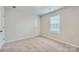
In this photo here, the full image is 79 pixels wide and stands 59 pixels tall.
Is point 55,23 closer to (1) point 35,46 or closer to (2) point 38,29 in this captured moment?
(2) point 38,29

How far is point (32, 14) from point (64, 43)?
84cm

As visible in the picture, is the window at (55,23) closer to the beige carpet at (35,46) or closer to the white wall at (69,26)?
the white wall at (69,26)

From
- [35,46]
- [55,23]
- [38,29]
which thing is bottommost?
[35,46]

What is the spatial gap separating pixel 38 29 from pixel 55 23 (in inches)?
14.4

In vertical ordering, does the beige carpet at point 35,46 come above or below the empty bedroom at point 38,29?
below

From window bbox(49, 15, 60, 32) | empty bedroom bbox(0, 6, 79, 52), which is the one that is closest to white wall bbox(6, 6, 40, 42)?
empty bedroom bbox(0, 6, 79, 52)

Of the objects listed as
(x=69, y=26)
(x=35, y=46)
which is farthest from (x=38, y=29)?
(x=69, y=26)

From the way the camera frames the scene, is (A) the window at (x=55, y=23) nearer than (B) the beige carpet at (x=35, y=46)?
No

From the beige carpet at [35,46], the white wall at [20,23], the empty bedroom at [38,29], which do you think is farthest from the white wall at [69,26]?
the white wall at [20,23]

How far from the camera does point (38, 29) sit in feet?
5.84

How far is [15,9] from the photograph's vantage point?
162cm

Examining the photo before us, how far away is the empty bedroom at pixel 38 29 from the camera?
1603mm
